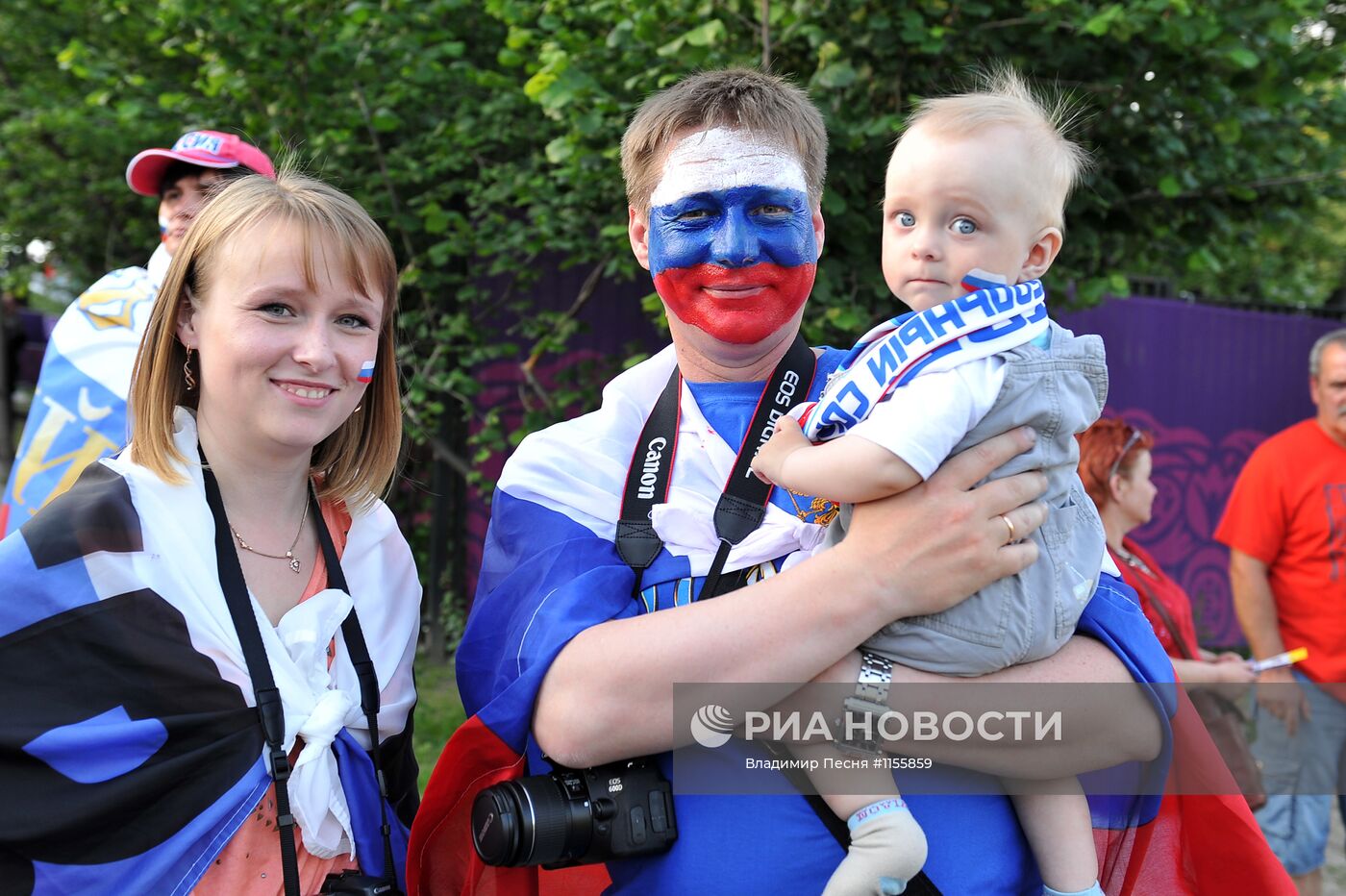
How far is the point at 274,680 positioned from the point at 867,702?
976 mm

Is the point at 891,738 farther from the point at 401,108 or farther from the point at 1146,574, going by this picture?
the point at 401,108

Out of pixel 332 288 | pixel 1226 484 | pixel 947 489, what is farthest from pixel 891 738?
pixel 1226 484

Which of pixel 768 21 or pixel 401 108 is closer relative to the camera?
pixel 768 21

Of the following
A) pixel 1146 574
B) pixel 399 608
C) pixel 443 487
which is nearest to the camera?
pixel 399 608

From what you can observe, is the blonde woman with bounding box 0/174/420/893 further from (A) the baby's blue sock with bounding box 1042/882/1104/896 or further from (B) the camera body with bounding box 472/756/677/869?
(A) the baby's blue sock with bounding box 1042/882/1104/896

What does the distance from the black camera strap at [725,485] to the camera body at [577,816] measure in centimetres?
31

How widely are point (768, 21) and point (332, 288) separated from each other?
2445 millimetres

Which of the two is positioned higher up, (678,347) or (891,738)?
(678,347)

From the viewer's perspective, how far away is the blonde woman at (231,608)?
1.78 metres

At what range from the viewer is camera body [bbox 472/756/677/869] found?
169 centimetres

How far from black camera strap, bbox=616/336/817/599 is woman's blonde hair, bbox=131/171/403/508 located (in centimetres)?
62

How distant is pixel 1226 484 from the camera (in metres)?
8.45

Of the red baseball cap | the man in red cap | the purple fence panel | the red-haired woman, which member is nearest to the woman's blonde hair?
the man in red cap

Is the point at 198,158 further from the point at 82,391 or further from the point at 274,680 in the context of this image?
the point at 274,680
